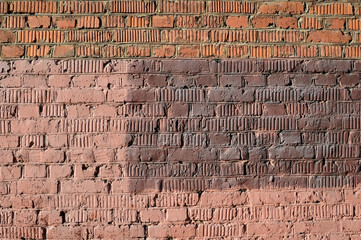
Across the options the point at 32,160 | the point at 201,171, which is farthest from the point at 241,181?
the point at 32,160

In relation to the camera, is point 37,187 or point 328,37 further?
point 328,37

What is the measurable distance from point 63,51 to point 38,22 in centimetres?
30

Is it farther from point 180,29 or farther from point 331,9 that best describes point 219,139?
point 331,9

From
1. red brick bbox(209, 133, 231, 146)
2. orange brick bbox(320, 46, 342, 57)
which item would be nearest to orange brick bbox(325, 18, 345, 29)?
orange brick bbox(320, 46, 342, 57)

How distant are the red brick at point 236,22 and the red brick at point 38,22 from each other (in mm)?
1414

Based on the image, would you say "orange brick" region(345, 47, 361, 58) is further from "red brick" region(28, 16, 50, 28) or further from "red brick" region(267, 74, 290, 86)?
"red brick" region(28, 16, 50, 28)

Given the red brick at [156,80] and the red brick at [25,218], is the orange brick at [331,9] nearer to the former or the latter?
the red brick at [156,80]

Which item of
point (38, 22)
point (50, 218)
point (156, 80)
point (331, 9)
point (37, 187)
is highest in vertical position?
point (331, 9)

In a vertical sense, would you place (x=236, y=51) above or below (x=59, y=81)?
above

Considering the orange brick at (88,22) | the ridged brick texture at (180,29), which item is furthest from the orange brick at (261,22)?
the orange brick at (88,22)

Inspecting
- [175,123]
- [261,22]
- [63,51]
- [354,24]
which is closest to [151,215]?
[175,123]

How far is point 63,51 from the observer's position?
9.27ft

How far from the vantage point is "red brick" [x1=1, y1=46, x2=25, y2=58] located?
2812 mm

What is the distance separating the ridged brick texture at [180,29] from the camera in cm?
283
